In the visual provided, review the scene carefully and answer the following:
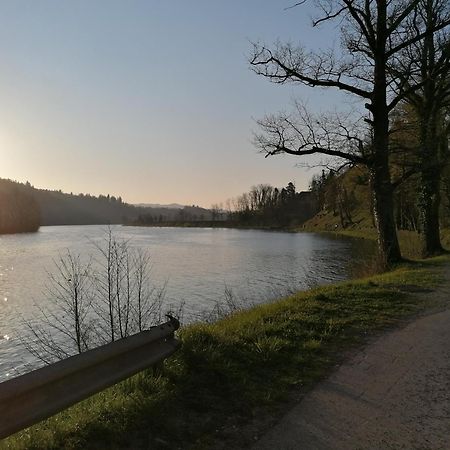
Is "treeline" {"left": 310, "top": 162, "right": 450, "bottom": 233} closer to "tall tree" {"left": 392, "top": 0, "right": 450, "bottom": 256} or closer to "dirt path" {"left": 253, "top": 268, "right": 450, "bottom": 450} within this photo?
"tall tree" {"left": 392, "top": 0, "right": 450, "bottom": 256}

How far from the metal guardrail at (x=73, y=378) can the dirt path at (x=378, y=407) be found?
1.51m

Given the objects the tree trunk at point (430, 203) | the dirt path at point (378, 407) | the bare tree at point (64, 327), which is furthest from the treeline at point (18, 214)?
the dirt path at point (378, 407)

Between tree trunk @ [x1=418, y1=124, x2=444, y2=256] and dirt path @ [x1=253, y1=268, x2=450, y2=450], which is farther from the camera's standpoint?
tree trunk @ [x1=418, y1=124, x2=444, y2=256]

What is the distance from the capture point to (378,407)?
4.71 metres

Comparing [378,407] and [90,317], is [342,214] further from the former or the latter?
[378,407]

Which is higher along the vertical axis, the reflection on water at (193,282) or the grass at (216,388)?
the grass at (216,388)

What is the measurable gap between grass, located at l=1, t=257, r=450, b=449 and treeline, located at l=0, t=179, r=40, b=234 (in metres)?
108

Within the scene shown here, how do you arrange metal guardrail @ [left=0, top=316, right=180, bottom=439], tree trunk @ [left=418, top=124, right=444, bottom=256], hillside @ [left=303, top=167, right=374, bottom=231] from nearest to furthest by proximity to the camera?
metal guardrail @ [left=0, top=316, right=180, bottom=439] → tree trunk @ [left=418, top=124, right=444, bottom=256] → hillside @ [left=303, top=167, right=374, bottom=231]

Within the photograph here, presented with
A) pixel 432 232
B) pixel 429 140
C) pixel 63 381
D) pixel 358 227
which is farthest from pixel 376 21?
pixel 358 227

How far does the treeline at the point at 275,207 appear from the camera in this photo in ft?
438

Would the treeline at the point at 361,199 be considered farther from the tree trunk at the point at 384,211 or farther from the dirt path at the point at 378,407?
the dirt path at the point at 378,407

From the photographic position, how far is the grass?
Answer: 13.3 ft

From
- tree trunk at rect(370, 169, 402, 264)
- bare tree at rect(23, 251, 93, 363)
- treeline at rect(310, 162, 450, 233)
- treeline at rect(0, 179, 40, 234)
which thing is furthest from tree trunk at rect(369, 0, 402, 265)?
treeline at rect(0, 179, 40, 234)

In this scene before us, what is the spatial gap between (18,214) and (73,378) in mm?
117192
